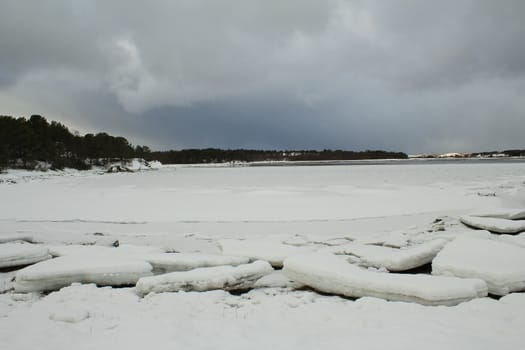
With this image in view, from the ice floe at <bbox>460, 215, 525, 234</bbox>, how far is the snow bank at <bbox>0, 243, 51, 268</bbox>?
10.5 m

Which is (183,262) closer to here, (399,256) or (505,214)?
(399,256)

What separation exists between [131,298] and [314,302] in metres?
2.60

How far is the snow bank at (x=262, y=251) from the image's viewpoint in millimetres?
6223

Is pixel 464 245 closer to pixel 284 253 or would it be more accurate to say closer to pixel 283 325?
pixel 284 253

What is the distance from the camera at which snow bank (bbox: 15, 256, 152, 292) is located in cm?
495

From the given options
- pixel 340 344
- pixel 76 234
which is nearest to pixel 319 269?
pixel 340 344

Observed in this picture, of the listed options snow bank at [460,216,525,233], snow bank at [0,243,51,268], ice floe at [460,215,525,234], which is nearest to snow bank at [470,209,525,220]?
ice floe at [460,215,525,234]

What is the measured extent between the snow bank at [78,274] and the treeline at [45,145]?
143ft

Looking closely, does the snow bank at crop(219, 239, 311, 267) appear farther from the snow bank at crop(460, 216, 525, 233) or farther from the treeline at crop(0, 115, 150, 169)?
the treeline at crop(0, 115, 150, 169)

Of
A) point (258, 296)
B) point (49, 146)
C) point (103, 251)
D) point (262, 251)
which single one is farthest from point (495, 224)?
point (49, 146)

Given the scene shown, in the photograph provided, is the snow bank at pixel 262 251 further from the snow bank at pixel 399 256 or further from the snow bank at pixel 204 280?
the snow bank at pixel 399 256

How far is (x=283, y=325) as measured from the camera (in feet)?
12.2

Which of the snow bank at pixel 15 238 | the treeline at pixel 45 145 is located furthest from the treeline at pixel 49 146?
the snow bank at pixel 15 238

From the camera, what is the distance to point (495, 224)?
840cm
